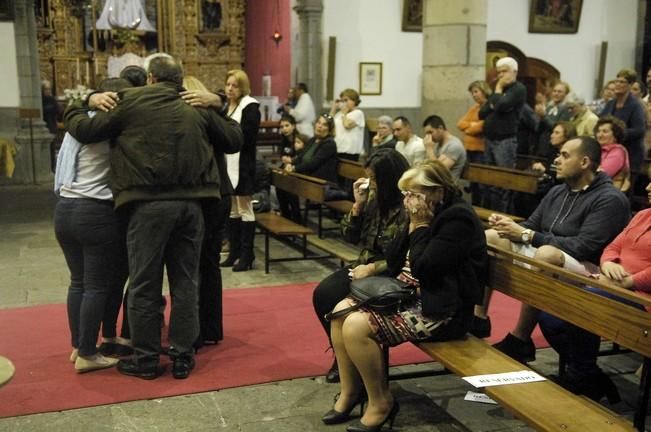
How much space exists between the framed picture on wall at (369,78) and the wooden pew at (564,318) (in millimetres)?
9378

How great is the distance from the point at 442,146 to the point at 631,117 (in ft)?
5.28

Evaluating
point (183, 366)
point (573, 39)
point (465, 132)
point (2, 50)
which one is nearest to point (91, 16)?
point (2, 50)

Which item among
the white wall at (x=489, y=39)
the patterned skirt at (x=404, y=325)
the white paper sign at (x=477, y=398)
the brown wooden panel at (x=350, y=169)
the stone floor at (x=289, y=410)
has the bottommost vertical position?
the stone floor at (x=289, y=410)

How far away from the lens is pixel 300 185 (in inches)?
268

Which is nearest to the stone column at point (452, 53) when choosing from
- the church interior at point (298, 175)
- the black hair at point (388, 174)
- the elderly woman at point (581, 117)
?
the church interior at point (298, 175)

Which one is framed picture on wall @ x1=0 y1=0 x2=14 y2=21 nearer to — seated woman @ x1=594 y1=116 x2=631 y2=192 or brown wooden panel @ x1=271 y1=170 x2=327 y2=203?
brown wooden panel @ x1=271 y1=170 x2=327 y2=203

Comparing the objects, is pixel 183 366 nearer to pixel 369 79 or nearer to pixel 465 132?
pixel 465 132

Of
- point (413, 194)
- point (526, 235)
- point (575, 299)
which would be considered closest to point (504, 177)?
point (526, 235)

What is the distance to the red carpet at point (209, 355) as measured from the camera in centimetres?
387

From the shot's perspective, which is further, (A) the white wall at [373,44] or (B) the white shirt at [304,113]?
(A) the white wall at [373,44]

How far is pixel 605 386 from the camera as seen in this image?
3.66 metres

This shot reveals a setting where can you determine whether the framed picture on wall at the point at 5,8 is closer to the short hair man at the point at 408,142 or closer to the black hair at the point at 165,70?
the short hair man at the point at 408,142

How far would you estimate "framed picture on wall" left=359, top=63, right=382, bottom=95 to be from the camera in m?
12.7

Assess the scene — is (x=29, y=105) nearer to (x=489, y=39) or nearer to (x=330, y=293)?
(x=489, y=39)
